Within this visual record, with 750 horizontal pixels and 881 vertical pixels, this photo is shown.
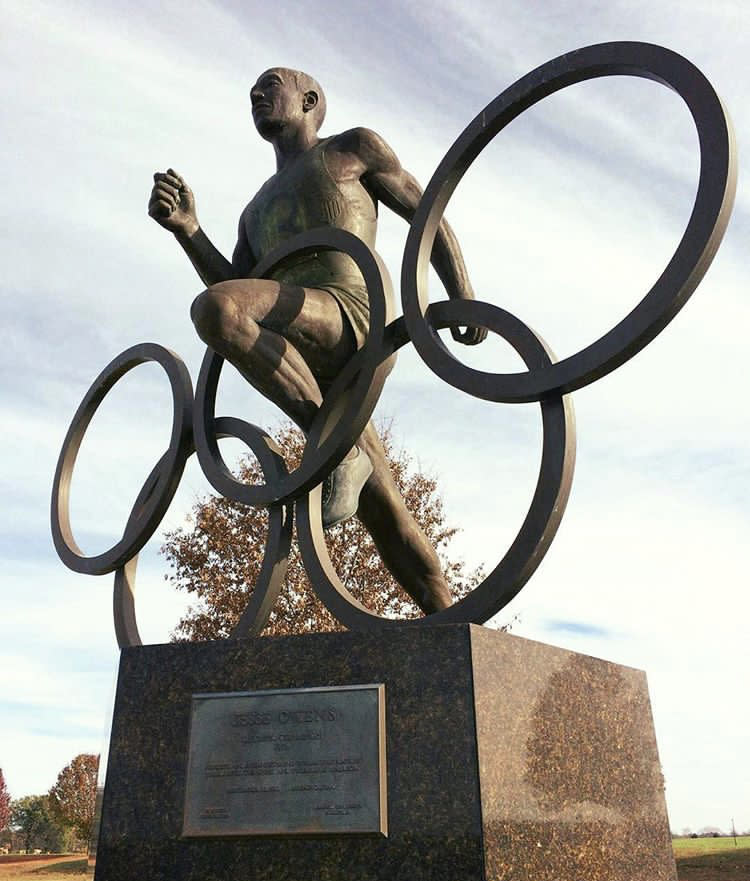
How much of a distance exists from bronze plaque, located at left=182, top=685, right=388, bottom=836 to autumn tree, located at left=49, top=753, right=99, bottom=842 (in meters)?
28.2

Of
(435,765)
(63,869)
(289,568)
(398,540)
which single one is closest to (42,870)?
(63,869)

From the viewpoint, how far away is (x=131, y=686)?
3898 millimetres

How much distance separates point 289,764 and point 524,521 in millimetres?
1314

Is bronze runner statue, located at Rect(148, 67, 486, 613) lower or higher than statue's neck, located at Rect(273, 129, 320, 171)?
lower

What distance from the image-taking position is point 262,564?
14.4ft

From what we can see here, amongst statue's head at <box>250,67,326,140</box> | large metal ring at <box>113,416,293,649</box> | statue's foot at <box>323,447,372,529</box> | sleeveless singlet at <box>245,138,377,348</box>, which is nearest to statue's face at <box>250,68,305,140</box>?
statue's head at <box>250,67,326,140</box>

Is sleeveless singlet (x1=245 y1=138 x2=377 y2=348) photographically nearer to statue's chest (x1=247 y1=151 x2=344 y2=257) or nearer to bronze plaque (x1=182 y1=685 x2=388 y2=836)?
statue's chest (x1=247 y1=151 x2=344 y2=257)

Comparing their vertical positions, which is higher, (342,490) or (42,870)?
(342,490)

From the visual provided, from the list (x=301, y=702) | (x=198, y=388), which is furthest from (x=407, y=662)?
(x=198, y=388)

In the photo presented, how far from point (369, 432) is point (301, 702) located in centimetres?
184

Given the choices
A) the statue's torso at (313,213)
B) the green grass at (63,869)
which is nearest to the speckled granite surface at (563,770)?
the statue's torso at (313,213)

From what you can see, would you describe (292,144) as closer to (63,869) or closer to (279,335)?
(279,335)

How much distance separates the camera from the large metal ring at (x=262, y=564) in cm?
433

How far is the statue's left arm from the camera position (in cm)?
507
